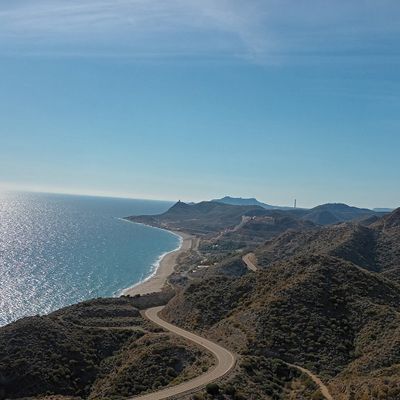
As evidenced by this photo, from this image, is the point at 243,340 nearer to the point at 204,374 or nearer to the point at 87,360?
the point at 204,374

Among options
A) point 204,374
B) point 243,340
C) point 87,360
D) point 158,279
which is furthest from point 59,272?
point 204,374

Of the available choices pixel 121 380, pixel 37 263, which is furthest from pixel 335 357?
pixel 37 263

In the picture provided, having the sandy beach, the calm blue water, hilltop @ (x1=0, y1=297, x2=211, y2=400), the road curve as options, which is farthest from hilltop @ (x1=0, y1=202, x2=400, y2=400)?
the sandy beach

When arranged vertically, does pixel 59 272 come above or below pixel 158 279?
below

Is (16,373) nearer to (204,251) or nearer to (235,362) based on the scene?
(235,362)

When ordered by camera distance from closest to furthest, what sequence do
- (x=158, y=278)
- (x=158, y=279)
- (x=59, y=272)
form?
(x=158, y=279) < (x=158, y=278) < (x=59, y=272)

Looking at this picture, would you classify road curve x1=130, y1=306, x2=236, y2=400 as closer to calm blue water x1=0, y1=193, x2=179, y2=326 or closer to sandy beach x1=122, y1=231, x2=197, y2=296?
calm blue water x1=0, y1=193, x2=179, y2=326

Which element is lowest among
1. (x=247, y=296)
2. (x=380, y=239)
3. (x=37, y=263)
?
(x=37, y=263)

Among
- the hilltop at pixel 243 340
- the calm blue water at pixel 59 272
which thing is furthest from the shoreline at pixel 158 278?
the hilltop at pixel 243 340
